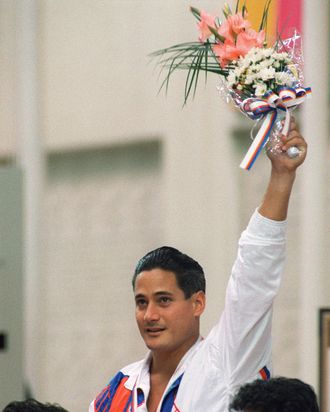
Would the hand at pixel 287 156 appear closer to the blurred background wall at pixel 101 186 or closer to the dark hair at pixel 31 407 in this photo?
the dark hair at pixel 31 407

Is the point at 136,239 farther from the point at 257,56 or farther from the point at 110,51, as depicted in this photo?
the point at 257,56

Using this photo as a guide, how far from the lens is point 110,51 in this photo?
276 inches

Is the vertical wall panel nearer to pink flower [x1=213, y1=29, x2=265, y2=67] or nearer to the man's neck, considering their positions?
the man's neck

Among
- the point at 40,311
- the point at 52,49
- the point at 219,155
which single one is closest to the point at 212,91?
the point at 219,155

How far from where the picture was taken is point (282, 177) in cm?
329

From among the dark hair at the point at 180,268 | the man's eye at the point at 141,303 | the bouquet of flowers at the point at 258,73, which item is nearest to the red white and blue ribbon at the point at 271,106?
the bouquet of flowers at the point at 258,73

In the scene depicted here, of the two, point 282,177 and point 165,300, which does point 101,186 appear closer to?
point 165,300

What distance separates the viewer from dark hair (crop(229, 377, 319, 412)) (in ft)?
9.43

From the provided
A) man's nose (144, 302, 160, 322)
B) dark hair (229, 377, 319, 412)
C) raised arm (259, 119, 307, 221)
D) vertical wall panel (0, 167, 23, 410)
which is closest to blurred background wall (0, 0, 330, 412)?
vertical wall panel (0, 167, 23, 410)

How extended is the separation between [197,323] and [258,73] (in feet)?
2.44

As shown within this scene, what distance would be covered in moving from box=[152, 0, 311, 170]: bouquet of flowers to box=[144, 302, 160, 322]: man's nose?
498 mm

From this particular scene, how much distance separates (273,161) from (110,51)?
151 inches

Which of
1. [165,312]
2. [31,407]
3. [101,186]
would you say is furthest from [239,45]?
[101,186]

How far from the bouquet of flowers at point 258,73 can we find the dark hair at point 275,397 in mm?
610
